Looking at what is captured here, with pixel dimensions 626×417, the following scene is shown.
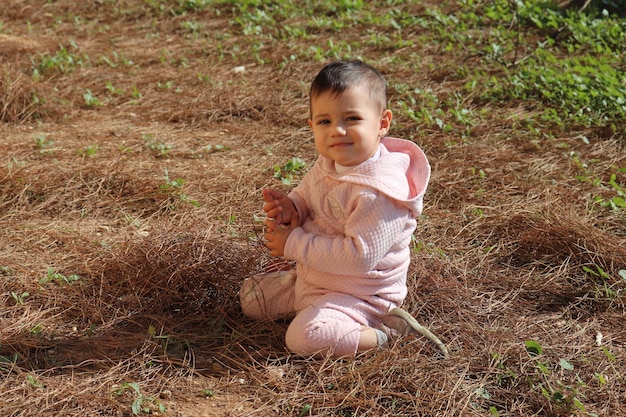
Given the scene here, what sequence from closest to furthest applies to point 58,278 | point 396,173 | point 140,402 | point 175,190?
point 140,402 → point 396,173 → point 58,278 → point 175,190

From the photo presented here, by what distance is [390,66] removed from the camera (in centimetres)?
661

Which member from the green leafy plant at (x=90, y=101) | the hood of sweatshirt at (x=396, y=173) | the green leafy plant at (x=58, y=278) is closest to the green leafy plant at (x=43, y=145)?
the green leafy plant at (x=90, y=101)

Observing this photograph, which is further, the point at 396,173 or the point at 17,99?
the point at 17,99

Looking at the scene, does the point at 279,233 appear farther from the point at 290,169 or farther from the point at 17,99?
the point at 17,99

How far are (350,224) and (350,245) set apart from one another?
80 millimetres

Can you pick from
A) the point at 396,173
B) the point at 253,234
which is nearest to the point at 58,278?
the point at 253,234

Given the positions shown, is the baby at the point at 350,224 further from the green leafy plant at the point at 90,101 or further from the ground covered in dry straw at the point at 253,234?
the green leafy plant at the point at 90,101

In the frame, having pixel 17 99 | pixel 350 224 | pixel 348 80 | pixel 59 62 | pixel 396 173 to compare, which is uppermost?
pixel 348 80

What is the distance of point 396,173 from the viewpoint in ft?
9.70

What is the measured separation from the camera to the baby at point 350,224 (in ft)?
9.37

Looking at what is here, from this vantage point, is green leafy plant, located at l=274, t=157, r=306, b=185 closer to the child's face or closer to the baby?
the baby

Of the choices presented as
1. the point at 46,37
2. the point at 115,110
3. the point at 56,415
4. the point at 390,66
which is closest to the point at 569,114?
the point at 390,66

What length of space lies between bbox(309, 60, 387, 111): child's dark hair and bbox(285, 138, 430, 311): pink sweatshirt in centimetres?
26

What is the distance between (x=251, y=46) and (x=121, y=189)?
123 inches
